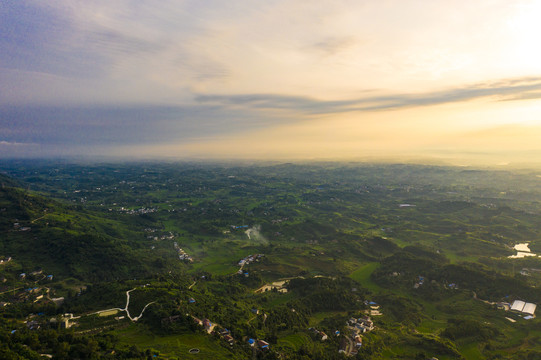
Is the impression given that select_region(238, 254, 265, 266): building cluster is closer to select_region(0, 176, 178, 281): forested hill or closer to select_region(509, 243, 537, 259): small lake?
select_region(0, 176, 178, 281): forested hill

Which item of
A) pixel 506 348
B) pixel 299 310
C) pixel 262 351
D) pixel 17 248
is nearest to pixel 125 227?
pixel 17 248

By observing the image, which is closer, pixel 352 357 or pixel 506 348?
pixel 352 357

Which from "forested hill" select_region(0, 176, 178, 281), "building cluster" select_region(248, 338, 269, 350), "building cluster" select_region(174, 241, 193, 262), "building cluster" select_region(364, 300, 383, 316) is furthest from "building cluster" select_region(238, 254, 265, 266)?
"building cluster" select_region(248, 338, 269, 350)

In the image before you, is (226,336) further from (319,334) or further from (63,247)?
(63,247)

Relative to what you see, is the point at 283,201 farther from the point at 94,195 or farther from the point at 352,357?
the point at 352,357

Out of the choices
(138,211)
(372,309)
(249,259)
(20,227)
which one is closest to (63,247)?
(20,227)

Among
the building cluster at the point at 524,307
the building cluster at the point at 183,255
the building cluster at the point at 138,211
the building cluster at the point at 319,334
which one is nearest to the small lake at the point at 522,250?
the building cluster at the point at 524,307
